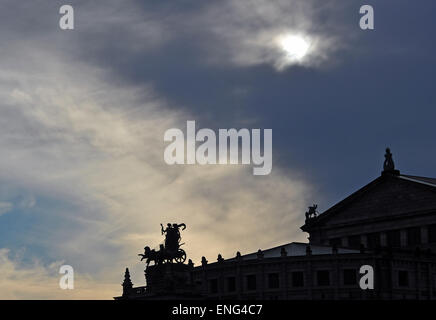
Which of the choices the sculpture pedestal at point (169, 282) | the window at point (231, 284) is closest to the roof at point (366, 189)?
the window at point (231, 284)

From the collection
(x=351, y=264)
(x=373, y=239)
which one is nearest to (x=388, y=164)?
(x=373, y=239)

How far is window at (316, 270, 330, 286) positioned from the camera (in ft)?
342

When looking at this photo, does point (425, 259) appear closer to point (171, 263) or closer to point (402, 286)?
point (402, 286)

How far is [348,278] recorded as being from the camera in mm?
103125

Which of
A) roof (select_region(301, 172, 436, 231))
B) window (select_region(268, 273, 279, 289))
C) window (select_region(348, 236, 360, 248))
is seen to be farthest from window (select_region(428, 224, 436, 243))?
window (select_region(268, 273, 279, 289))

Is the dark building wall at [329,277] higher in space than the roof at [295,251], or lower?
lower

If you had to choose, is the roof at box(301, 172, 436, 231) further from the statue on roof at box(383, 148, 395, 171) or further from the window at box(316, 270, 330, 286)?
the window at box(316, 270, 330, 286)

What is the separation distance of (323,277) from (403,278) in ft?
29.8

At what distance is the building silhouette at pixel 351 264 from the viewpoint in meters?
102

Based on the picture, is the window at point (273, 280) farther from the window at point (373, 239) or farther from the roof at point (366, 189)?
the roof at point (366, 189)
